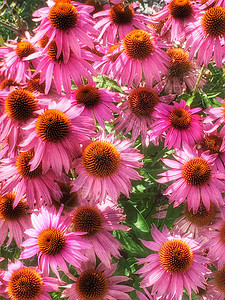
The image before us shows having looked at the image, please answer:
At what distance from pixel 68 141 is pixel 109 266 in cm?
43

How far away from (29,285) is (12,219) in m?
0.27

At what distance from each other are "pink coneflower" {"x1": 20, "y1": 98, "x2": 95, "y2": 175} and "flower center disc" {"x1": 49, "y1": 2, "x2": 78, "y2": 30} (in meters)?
0.28

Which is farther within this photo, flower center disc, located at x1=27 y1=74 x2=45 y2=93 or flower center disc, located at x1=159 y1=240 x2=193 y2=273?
flower center disc, located at x1=27 y1=74 x2=45 y2=93

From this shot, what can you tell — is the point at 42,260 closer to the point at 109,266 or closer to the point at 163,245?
the point at 109,266

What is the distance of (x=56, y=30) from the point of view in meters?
1.26

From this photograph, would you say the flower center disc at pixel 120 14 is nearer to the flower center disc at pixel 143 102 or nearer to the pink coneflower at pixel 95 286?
the flower center disc at pixel 143 102

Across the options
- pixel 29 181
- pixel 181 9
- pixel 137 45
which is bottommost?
pixel 29 181

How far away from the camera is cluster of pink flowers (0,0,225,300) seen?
1181 mm

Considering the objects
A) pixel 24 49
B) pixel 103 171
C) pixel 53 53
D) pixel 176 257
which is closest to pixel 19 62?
pixel 24 49

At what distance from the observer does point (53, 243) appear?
3.85ft

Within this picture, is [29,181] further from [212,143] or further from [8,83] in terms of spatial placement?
[212,143]

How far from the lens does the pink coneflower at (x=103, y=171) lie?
46.6 inches

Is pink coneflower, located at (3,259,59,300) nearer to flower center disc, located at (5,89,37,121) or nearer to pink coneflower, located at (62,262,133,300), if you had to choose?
pink coneflower, located at (62,262,133,300)

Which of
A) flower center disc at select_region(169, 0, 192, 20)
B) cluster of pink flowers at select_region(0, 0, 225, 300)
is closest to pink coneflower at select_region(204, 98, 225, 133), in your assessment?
cluster of pink flowers at select_region(0, 0, 225, 300)
